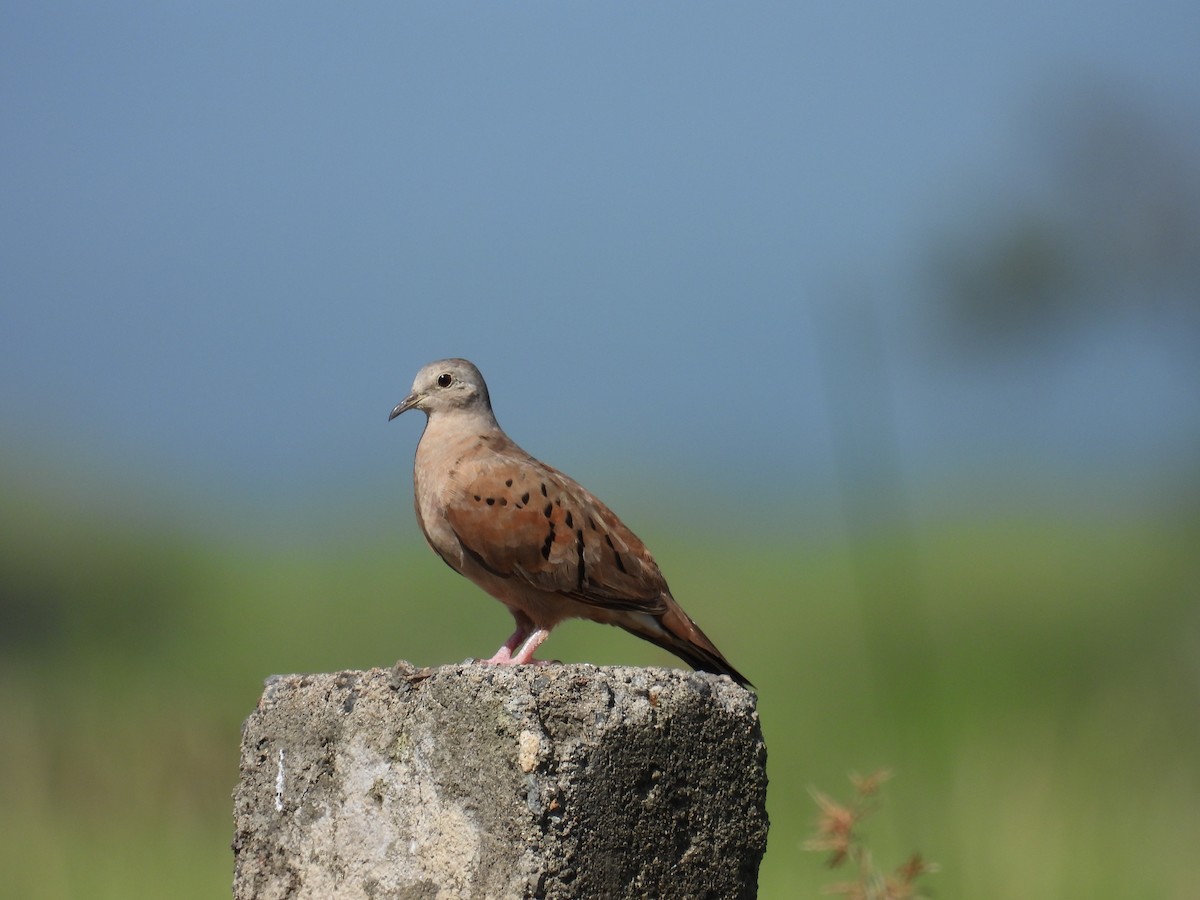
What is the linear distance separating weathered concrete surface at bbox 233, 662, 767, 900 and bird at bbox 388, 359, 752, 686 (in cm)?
96

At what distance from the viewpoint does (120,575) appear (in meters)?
21.7

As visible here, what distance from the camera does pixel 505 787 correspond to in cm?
360

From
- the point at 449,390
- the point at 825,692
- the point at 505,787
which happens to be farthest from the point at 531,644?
the point at 825,692

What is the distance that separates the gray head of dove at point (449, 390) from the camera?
5914mm

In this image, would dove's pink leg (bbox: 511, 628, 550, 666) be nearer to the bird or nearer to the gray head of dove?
the bird

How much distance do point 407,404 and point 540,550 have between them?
1.25 metres

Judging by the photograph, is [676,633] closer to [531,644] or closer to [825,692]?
[531,644]

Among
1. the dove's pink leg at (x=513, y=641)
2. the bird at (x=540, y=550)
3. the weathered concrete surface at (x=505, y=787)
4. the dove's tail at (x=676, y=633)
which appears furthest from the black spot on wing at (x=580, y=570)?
the weathered concrete surface at (x=505, y=787)

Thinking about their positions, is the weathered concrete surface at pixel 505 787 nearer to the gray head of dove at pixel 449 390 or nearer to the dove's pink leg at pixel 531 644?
the dove's pink leg at pixel 531 644

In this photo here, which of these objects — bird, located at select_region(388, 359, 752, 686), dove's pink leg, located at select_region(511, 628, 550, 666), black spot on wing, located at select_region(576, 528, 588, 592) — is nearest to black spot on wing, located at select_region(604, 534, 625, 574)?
bird, located at select_region(388, 359, 752, 686)

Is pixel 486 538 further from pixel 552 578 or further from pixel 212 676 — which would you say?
pixel 212 676

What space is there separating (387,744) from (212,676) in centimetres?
1622

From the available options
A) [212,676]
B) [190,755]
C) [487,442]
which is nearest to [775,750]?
[190,755]

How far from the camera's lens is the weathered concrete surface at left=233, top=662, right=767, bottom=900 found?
3.60m
